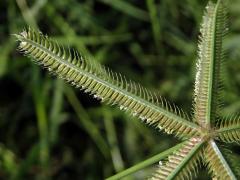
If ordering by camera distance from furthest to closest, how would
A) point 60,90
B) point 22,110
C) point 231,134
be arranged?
1. point 22,110
2. point 60,90
3. point 231,134

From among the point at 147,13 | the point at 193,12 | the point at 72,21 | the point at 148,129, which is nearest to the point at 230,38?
the point at 193,12

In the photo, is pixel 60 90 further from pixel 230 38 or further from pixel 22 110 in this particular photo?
pixel 230 38

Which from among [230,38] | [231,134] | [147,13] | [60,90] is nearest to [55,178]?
[60,90]

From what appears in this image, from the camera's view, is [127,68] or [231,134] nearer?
[231,134]

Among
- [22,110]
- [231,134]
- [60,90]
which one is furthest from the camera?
[22,110]

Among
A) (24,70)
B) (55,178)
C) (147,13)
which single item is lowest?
(55,178)

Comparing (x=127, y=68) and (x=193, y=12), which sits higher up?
(x=193, y=12)

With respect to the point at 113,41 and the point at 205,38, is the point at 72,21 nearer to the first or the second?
the point at 113,41
